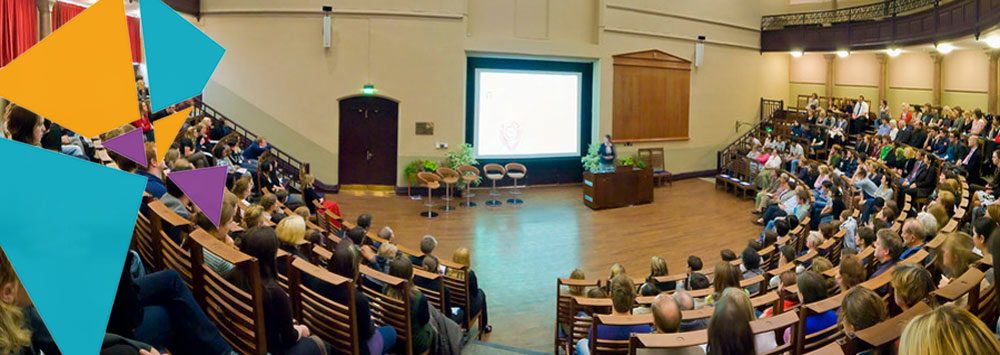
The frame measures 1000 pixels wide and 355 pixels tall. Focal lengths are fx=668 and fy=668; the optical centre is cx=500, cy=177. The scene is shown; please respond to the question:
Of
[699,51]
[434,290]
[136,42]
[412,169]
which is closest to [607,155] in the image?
[412,169]

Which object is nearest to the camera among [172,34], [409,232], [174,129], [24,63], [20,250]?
[20,250]

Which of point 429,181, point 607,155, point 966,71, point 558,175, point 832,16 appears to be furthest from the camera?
point 832,16

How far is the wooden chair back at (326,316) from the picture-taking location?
3365mm

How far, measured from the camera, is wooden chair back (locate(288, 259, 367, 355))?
132 inches

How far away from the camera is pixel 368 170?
1395cm

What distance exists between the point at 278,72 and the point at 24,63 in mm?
11992

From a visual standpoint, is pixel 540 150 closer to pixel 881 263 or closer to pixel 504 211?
A: pixel 504 211

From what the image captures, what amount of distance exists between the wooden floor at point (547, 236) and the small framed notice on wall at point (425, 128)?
1.46 m

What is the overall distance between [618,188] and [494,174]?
2.71 metres

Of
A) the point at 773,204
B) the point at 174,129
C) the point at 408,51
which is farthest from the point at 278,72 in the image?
the point at 174,129

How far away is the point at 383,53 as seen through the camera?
13.5 metres

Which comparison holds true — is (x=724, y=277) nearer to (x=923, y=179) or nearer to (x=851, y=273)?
(x=851, y=273)
